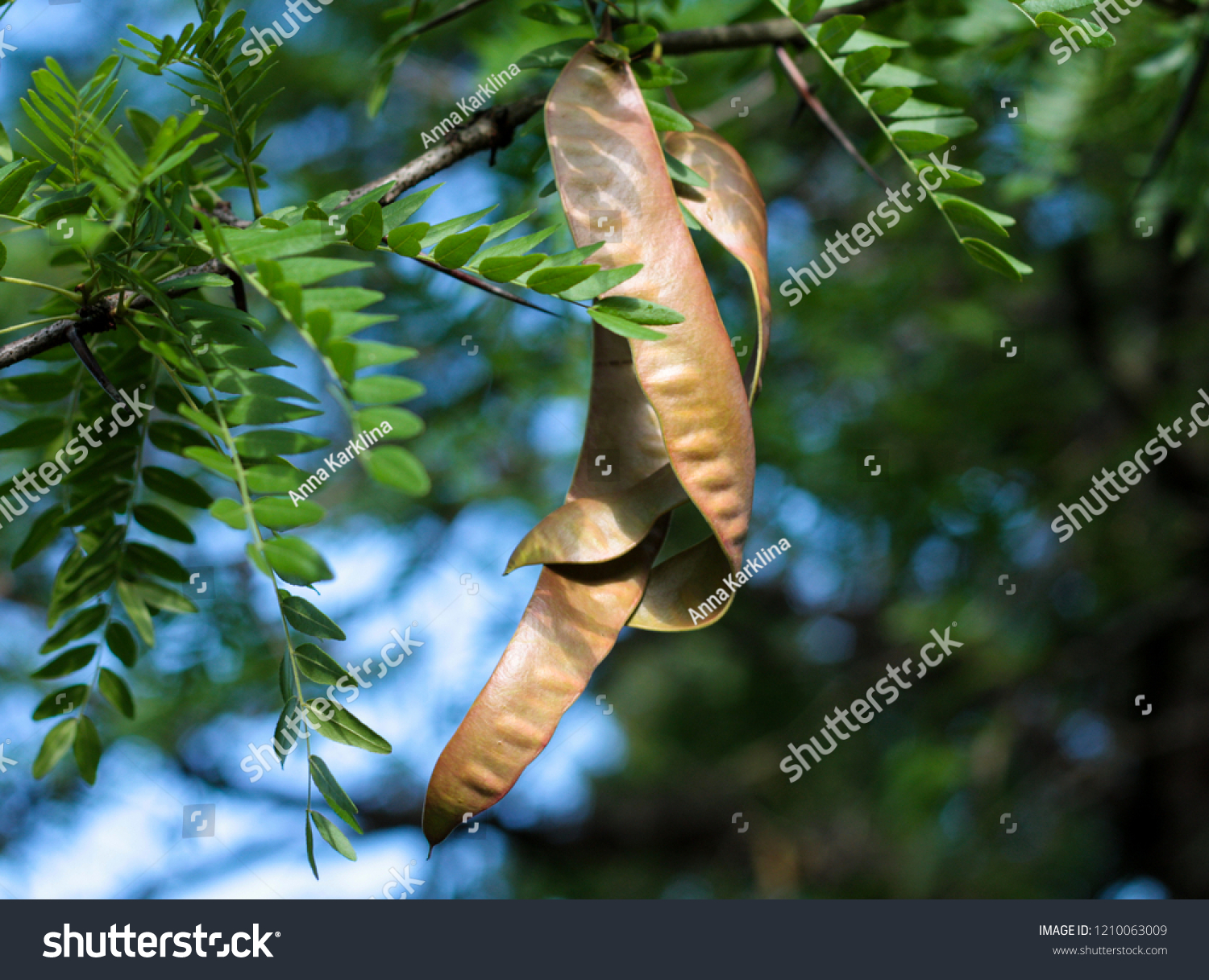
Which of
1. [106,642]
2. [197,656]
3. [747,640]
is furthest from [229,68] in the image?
[747,640]

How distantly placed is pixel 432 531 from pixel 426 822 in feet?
5.73

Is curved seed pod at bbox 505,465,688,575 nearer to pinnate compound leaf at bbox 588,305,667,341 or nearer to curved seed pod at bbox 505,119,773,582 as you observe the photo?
curved seed pod at bbox 505,119,773,582

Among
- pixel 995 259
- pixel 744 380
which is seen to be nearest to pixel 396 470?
pixel 744 380

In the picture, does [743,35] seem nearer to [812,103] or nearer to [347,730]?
[812,103]

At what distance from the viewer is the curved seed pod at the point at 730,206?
69cm

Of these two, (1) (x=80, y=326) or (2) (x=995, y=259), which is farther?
(2) (x=995, y=259)

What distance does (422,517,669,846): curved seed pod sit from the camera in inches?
23.5

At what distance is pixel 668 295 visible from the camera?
1.97 feet

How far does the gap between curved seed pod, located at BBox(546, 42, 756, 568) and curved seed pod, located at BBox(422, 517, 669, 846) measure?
111 mm

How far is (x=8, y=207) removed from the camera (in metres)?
0.60

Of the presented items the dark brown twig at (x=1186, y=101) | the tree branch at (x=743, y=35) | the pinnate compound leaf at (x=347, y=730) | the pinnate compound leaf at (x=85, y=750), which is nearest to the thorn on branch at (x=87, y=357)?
the pinnate compound leaf at (x=347, y=730)

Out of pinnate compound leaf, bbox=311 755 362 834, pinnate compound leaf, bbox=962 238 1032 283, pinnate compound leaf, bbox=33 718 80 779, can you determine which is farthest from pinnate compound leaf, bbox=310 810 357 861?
pinnate compound leaf, bbox=962 238 1032 283

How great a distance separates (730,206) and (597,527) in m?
0.30

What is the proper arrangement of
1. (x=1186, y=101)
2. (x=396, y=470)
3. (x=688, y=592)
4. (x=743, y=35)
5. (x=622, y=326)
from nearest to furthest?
1. (x=396, y=470)
2. (x=622, y=326)
3. (x=688, y=592)
4. (x=743, y=35)
5. (x=1186, y=101)
